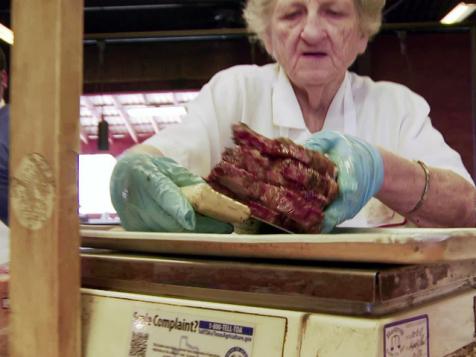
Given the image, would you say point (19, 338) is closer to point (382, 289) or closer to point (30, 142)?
point (30, 142)

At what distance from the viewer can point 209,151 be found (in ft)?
4.49

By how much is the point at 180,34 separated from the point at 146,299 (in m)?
4.84

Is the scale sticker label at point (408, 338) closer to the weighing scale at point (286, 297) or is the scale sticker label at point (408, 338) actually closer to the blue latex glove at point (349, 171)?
the weighing scale at point (286, 297)

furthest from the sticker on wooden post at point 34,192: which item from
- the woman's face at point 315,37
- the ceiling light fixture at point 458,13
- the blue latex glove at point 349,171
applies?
the ceiling light fixture at point 458,13

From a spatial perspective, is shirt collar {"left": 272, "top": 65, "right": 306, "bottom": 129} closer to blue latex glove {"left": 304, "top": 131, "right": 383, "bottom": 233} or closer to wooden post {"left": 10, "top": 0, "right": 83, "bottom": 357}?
blue latex glove {"left": 304, "top": 131, "right": 383, "bottom": 233}

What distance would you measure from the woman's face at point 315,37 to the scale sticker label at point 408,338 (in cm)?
86

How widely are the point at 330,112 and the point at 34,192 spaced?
3.26ft

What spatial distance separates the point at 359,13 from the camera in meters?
1.35

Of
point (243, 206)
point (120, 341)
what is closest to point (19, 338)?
point (120, 341)

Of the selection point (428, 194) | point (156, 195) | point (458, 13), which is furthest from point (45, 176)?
point (458, 13)

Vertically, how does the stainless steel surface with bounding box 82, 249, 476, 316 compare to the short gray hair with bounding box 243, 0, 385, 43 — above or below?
below

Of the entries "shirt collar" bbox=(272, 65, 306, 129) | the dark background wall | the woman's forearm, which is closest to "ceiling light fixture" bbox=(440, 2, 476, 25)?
the dark background wall

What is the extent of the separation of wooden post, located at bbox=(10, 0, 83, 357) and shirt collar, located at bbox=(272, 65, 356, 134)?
2.90ft

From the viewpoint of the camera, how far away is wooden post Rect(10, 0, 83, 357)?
0.55m
